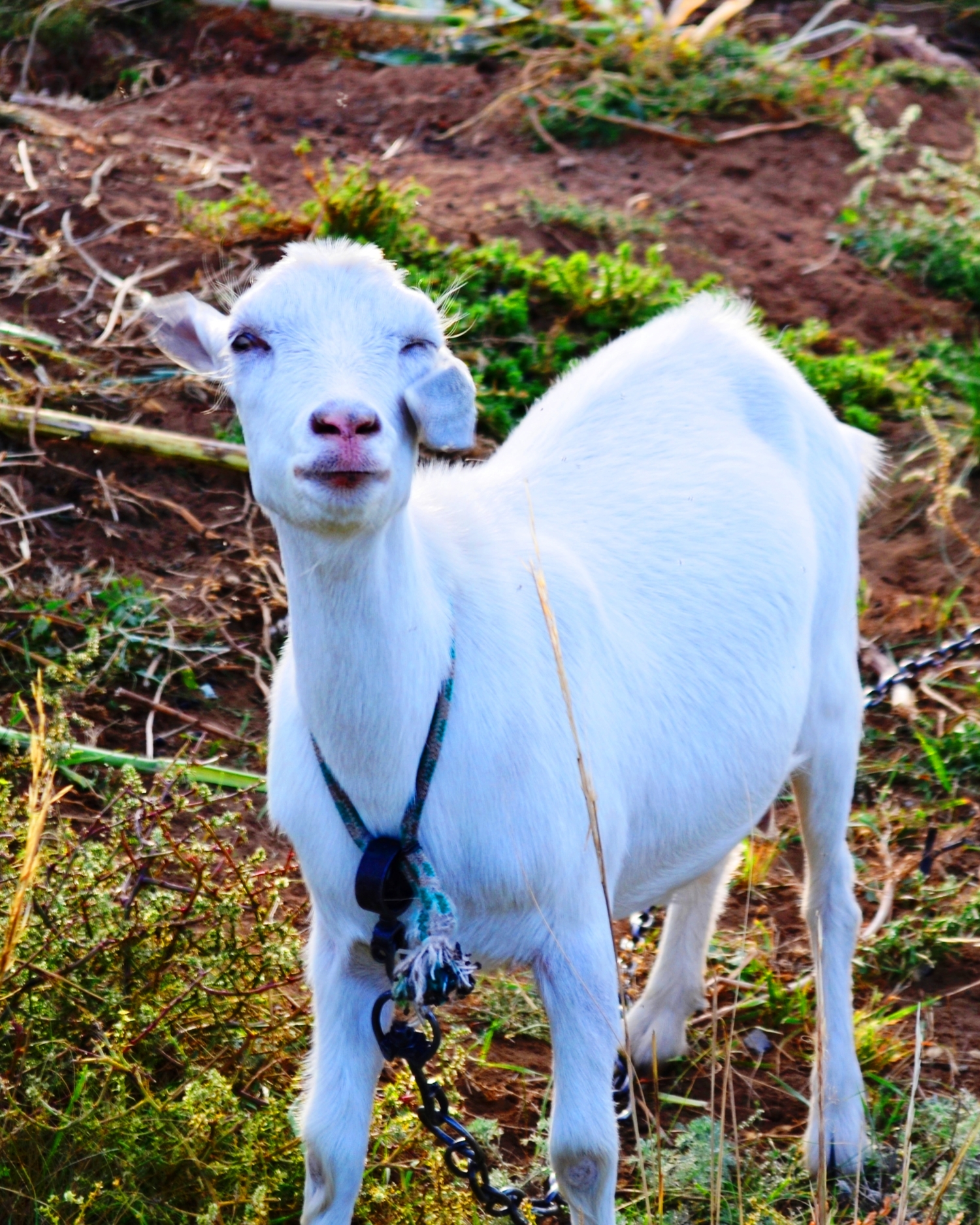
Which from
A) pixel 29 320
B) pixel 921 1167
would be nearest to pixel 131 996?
pixel 921 1167

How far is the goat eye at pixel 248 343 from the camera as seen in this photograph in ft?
7.24

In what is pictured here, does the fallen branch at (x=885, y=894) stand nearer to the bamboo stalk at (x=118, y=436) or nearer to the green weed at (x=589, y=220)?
the bamboo stalk at (x=118, y=436)

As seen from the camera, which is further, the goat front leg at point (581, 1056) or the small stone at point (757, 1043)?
the small stone at point (757, 1043)

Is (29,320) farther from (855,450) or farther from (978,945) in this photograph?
(978,945)

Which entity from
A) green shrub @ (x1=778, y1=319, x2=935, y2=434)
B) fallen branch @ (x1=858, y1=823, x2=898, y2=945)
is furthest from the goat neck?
green shrub @ (x1=778, y1=319, x2=935, y2=434)

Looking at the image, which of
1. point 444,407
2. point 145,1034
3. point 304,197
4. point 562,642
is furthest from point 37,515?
point 444,407

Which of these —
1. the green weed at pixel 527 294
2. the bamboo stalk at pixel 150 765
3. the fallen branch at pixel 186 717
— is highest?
the green weed at pixel 527 294

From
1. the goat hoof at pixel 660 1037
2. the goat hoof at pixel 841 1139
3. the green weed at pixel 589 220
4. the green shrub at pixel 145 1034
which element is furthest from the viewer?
the green weed at pixel 589 220

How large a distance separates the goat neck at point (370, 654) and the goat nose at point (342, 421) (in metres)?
0.22

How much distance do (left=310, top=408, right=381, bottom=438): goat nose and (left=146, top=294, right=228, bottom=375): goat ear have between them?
437mm

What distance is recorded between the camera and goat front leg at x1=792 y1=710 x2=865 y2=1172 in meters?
3.29

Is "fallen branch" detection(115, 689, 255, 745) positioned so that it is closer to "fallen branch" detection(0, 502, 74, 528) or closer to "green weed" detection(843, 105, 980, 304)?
"fallen branch" detection(0, 502, 74, 528)

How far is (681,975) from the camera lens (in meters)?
3.59

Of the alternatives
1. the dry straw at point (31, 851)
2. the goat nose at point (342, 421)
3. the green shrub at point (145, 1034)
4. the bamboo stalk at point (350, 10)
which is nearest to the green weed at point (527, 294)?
the bamboo stalk at point (350, 10)
